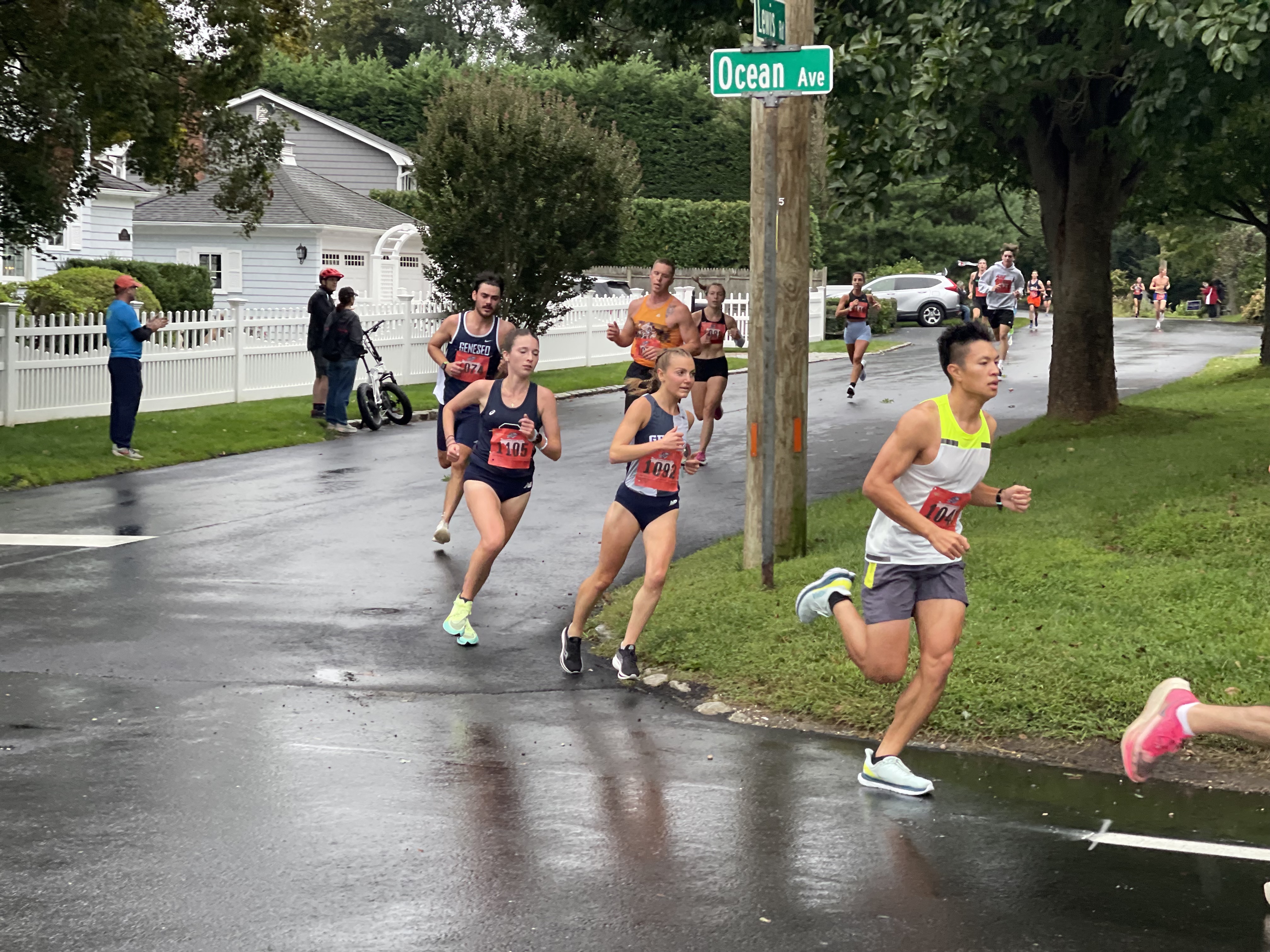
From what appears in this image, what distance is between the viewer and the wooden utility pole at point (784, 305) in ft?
32.1

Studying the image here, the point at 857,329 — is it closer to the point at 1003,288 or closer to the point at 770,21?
the point at 1003,288

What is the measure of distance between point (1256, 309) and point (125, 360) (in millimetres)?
42258

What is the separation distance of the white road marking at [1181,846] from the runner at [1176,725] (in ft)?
1.02

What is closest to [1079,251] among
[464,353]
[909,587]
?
[464,353]

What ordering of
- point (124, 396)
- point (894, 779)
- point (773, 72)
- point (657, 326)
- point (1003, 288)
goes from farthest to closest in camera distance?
point (1003, 288), point (124, 396), point (657, 326), point (773, 72), point (894, 779)

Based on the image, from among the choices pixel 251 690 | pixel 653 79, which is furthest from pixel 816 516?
pixel 653 79

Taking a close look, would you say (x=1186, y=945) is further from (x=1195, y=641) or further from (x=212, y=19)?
(x=212, y=19)

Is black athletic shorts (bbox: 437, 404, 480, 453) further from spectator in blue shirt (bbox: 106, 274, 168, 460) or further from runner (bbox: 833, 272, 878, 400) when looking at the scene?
runner (bbox: 833, 272, 878, 400)

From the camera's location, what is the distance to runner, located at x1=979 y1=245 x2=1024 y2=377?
78.5 ft

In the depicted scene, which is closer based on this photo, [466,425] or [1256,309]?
[466,425]

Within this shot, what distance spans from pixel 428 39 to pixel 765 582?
234ft

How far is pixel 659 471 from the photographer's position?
27.3ft

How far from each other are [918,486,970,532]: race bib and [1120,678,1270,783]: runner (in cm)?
114

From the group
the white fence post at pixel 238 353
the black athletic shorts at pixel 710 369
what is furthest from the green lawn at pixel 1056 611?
the white fence post at pixel 238 353
